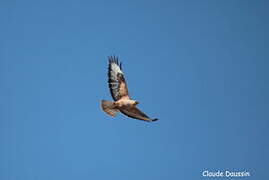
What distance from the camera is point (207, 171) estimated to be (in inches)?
364

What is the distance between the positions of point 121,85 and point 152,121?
3.23 ft

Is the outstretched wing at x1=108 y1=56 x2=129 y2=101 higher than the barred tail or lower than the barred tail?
higher

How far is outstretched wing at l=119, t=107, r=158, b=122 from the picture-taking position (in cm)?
734

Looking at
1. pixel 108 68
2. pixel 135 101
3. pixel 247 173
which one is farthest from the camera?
pixel 247 173

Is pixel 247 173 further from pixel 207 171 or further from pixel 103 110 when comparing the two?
pixel 103 110

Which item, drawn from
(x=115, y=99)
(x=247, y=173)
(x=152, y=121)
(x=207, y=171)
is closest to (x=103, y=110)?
(x=115, y=99)

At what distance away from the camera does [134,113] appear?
7.46m

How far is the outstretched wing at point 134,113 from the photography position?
289 inches

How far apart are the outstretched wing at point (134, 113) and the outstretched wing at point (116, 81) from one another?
0.85ft

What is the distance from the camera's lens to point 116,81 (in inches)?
304

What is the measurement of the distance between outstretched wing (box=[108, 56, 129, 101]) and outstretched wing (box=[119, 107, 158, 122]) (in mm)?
259

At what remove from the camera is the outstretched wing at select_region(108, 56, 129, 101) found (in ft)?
24.3

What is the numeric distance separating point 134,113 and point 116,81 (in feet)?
2.59

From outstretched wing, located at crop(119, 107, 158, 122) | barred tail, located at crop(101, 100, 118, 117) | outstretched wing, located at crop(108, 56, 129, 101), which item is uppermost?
outstretched wing, located at crop(108, 56, 129, 101)
